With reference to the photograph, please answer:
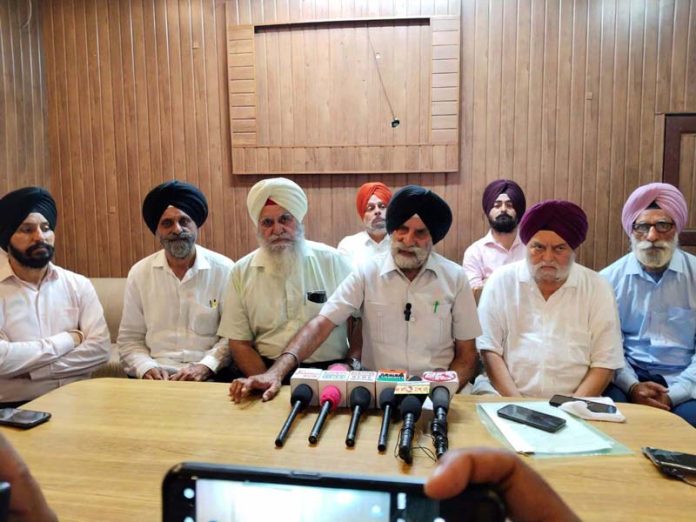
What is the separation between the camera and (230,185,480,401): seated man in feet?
7.10

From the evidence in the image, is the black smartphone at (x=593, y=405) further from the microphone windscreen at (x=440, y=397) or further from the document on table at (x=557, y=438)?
the microphone windscreen at (x=440, y=397)

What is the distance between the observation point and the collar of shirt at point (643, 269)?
2539mm

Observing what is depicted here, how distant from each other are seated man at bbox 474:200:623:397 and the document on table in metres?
0.67

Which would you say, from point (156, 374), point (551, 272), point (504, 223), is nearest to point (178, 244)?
point (156, 374)

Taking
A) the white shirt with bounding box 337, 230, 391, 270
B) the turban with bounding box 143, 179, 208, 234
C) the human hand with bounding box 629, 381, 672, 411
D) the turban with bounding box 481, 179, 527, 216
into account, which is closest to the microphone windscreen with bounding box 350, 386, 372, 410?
the human hand with bounding box 629, 381, 672, 411

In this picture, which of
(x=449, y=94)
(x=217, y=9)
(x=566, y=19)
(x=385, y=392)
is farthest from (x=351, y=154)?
(x=385, y=392)

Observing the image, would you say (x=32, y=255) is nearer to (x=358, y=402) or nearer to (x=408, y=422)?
(x=358, y=402)

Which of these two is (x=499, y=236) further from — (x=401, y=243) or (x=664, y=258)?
(x=401, y=243)

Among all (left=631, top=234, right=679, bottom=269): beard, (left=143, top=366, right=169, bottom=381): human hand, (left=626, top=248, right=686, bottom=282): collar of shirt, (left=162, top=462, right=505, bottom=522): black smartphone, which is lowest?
(left=143, top=366, right=169, bottom=381): human hand

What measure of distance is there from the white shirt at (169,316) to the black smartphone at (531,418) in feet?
4.83

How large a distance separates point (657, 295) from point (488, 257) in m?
1.17

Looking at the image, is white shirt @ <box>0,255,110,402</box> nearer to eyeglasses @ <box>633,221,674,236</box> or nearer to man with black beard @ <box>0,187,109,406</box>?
man with black beard @ <box>0,187,109,406</box>

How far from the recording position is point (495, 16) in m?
3.73

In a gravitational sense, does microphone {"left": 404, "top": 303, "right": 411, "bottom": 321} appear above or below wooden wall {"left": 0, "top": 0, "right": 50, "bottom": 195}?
below
